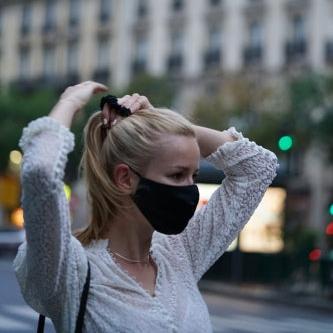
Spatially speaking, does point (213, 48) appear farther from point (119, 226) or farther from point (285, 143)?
point (119, 226)

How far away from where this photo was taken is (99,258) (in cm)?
254

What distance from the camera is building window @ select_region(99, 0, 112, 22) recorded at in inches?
2069

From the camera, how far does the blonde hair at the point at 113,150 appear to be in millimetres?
2533

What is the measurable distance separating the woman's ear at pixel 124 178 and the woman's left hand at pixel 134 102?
18 cm

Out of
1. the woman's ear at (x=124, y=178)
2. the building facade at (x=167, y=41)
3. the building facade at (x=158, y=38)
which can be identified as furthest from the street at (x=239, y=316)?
the building facade at (x=158, y=38)

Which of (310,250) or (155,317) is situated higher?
(155,317)

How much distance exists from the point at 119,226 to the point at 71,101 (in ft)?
1.30

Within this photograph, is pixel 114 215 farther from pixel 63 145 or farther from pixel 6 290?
pixel 6 290

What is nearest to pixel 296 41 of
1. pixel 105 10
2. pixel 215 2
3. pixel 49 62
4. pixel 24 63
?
pixel 215 2

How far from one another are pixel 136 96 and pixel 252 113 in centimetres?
3406

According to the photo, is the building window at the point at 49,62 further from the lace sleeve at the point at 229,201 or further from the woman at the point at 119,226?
the woman at the point at 119,226

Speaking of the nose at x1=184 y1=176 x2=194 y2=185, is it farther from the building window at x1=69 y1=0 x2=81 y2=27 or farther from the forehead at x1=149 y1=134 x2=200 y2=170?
the building window at x1=69 y1=0 x2=81 y2=27

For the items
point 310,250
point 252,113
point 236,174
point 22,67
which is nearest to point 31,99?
point 22,67

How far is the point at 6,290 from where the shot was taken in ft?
62.9
